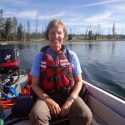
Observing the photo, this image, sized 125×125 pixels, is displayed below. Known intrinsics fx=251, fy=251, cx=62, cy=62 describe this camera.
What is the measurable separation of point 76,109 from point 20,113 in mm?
739

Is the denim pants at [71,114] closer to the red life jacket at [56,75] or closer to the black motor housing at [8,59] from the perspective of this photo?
the red life jacket at [56,75]

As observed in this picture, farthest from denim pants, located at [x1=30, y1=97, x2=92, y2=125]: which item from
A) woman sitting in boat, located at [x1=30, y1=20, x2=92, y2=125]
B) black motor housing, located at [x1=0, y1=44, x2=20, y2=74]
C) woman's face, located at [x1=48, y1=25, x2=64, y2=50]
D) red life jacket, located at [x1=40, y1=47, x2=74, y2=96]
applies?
black motor housing, located at [x1=0, y1=44, x2=20, y2=74]

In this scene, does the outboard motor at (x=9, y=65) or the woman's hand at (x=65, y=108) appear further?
the outboard motor at (x=9, y=65)

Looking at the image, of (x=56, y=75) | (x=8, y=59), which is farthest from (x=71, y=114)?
(x=8, y=59)

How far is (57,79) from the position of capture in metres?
2.87

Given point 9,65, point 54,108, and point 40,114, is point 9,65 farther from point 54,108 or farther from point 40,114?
point 40,114

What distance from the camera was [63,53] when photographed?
301 cm

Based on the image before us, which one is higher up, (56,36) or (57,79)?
(56,36)

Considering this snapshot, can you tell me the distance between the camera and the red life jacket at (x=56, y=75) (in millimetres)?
2871

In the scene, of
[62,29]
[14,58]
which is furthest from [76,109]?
[14,58]

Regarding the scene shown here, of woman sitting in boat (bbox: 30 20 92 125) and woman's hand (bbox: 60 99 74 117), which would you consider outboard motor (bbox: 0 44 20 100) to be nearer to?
woman sitting in boat (bbox: 30 20 92 125)

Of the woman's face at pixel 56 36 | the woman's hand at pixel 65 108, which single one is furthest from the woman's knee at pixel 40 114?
the woman's face at pixel 56 36

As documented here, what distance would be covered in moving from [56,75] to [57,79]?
0.05 m

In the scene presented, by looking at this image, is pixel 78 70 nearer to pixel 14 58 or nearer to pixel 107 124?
pixel 107 124
